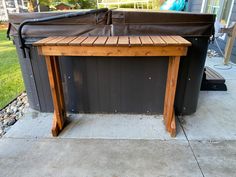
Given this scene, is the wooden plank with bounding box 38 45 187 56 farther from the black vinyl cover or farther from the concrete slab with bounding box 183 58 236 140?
the concrete slab with bounding box 183 58 236 140

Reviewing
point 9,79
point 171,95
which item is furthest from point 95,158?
point 9,79

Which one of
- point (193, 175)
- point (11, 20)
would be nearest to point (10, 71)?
point (11, 20)

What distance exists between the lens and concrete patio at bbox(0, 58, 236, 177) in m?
1.61

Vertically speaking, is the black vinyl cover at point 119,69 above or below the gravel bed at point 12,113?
above

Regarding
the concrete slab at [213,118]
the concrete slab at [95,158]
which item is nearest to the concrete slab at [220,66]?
the concrete slab at [213,118]

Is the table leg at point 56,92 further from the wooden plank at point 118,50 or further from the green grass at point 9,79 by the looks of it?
the green grass at point 9,79

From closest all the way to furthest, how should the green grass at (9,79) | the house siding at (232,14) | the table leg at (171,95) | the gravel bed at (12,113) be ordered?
the table leg at (171,95) < the gravel bed at (12,113) < the green grass at (9,79) < the house siding at (232,14)

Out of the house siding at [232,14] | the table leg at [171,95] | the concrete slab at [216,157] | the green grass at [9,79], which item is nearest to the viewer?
the concrete slab at [216,157]

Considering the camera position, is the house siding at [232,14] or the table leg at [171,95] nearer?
the table leg at [171,95]

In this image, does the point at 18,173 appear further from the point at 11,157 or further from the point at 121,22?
the point at 121,22

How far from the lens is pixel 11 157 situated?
68.9 inches

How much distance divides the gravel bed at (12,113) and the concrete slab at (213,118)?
1.94m

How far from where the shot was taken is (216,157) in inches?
68.4

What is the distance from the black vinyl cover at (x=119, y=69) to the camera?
75.9 inches
